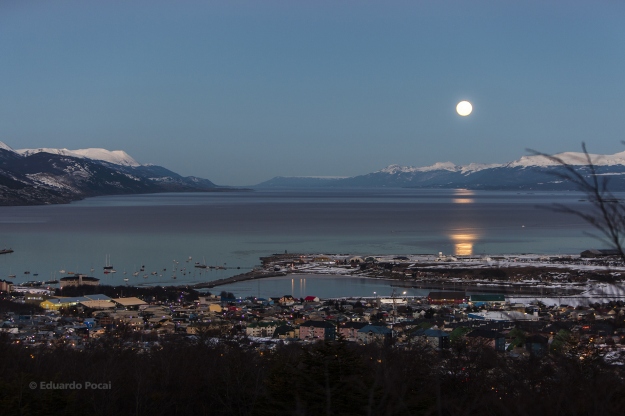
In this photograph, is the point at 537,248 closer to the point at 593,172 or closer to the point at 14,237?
the point at 14,237

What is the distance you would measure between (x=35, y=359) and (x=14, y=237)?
2368 cm

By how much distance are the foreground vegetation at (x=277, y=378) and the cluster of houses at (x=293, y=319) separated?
2.74 feet

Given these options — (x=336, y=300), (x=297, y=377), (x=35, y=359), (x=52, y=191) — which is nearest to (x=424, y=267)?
(x=336, y=300)

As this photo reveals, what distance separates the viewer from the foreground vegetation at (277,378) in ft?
10.1

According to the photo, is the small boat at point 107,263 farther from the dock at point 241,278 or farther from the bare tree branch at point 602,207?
the bare tree branch at point 602,207

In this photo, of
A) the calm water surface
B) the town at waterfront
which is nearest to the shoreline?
the town at waterfront

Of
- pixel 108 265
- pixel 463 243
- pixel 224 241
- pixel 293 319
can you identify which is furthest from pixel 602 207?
pixel 224 241

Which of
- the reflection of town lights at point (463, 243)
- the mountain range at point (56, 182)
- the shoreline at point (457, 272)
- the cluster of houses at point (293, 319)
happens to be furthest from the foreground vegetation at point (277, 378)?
the mountain range at point (56, 182)

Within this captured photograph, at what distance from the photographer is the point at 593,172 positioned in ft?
4.58

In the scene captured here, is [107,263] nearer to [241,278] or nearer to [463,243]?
[241,278]

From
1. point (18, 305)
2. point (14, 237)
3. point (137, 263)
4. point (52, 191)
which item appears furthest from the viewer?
point (52, 191)

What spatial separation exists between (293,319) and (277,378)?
6439mm

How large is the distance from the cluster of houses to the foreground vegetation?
0.83 metres

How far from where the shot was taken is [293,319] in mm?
10141
